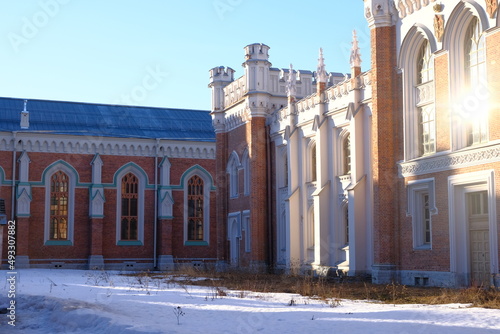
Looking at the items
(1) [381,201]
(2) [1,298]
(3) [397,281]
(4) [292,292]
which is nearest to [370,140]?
(1) [381,201]

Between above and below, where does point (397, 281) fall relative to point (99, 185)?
below

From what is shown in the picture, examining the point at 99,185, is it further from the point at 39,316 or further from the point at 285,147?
the point at 39,316

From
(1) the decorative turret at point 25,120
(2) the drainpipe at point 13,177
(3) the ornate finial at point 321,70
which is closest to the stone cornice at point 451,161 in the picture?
(3) the ornate finial at point 321,70

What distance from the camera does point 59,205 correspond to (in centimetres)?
4484

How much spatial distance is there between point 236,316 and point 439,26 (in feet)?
40.3

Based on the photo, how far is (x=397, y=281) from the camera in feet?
76.8

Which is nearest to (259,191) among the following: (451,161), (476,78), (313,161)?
(313,161)

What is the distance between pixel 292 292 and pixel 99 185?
88.5 ft

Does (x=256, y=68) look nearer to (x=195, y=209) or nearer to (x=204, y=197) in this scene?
(x=204, y=197)

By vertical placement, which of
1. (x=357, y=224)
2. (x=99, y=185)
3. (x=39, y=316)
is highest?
(x=99, y=185)

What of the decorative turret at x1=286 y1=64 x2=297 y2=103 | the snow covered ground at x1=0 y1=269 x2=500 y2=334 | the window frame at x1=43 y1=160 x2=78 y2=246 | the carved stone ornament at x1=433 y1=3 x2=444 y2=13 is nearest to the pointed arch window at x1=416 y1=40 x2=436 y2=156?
the carved stone ornament at x1=433 y1=3 x2=444 y2=13

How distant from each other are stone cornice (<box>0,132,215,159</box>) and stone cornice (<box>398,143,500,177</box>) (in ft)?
85.5

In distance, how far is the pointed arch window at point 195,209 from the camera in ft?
158

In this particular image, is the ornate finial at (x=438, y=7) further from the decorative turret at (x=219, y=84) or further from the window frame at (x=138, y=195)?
the window frame at (x=138, y=195)
